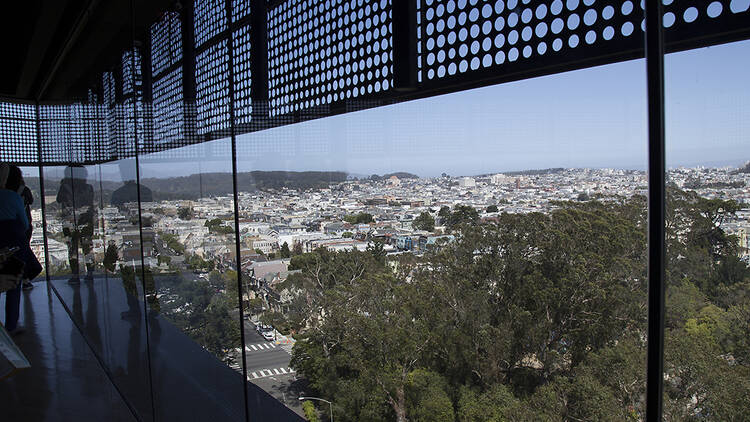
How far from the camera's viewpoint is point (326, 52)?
163 centimetres

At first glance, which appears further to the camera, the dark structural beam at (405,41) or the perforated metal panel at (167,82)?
the perforated metal panel at (167,82)

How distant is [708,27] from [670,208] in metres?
0.27

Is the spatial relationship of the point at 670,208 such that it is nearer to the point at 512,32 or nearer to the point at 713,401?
the point at 713,401

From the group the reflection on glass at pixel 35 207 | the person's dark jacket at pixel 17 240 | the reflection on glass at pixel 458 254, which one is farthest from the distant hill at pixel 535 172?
the reflection on glass at pixel 35 207

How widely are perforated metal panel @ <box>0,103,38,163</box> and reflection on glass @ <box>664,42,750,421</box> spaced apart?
19.7 feet

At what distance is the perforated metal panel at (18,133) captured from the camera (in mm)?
4824

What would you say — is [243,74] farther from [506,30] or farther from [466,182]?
[506,30]

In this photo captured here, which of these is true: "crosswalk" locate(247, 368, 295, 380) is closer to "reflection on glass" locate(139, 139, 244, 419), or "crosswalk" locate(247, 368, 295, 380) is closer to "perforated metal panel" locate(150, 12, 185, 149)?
"reflection on glass" locate(139, 139, 244, 419)

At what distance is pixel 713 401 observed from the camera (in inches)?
26.7

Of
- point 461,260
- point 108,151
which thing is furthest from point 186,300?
point 461,260

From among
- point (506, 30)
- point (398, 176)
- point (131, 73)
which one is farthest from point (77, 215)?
point (506, 30)

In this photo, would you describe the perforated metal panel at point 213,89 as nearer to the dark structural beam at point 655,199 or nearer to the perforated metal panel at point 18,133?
the dark structural beam at point 655,199

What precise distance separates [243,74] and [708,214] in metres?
1.66

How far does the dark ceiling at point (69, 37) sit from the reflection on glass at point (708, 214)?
93.9 inches
